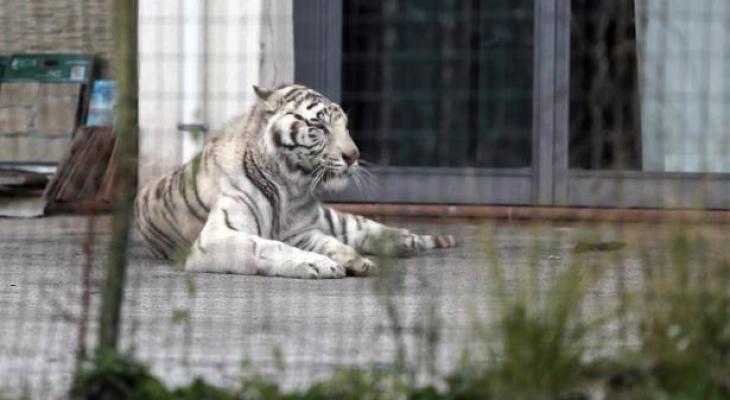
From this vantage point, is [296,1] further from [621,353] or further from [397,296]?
[621,353]

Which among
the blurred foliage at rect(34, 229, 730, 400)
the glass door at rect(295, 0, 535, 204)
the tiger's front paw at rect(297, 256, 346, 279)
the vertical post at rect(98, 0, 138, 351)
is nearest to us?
the blurred foliage at rect(34, 229, 730, 400)

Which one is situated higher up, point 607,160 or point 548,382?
point 607,160

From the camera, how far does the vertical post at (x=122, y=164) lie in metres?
4.15

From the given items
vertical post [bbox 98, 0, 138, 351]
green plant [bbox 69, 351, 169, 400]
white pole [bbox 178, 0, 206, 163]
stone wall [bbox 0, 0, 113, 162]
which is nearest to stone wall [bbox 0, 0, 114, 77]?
stone wall [bbox 0, 0, 113, 162]

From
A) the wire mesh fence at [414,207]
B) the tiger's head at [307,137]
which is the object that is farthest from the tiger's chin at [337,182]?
the wire mesh fence at [414,207]

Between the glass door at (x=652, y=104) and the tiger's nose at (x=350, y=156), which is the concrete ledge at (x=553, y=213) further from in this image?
the tiger's nose at (x=350, y=156)

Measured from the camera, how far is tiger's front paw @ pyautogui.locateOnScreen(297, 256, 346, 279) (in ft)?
22.8

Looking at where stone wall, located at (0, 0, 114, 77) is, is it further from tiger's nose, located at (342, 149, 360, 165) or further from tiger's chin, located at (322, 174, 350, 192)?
tiger's nose, located at (342, 149, 360, 165)

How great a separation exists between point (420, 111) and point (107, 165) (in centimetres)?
421

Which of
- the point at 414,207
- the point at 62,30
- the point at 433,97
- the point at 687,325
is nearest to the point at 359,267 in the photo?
the point at 414,207

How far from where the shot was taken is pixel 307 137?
24.2 feet

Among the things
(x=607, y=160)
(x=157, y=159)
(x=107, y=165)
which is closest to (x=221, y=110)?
(x=157, y=159)

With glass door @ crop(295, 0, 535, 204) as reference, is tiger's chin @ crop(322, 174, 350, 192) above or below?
below

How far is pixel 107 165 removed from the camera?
32.1ft
